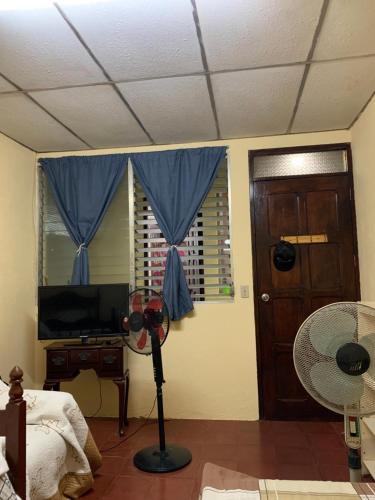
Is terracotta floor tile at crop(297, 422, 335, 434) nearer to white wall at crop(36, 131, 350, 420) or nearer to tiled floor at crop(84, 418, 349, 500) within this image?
tiled floor at crop(84, 418, 349, 500)

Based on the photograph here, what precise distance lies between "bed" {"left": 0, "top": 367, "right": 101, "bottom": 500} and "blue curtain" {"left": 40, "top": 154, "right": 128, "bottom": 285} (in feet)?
4.99

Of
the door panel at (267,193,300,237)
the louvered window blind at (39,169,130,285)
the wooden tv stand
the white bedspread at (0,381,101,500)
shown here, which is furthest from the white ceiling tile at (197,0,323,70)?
the wooden tv stand

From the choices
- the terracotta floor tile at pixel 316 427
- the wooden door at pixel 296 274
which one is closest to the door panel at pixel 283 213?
the wooden door at pixel 296 274

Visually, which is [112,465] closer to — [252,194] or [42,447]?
[42,447]

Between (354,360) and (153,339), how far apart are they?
153 centimetres

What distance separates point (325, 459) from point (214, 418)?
1050 mm

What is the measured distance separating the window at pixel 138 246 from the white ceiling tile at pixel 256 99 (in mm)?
507

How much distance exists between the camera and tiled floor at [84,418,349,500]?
7.34ft

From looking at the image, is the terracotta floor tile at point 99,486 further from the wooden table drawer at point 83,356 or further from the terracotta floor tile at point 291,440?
the terracotta floor tile at point 291,440

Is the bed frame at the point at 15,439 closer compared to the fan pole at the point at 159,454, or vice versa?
the bed frame at the point at 15,439

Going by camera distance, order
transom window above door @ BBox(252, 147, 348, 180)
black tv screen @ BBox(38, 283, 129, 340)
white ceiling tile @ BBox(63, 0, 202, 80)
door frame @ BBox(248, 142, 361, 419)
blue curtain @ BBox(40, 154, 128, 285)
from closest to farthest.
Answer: white ceiling tile @ BBox(63, 0, 202, 80)
black tv screen @ BBox(38, 283, 129, 340)
door frame @ BBox(248, 142, 361, 419)
transom window above door @ BBox(252, 147, 348, 180)
blue curtain @ BBox(40, 154, 128, 285)

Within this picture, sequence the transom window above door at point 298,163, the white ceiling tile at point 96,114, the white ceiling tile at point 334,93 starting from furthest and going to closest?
the transom window above door at point 298,163
the white ceiling tile at point 96,114
the white ceiling tile at point 334,93

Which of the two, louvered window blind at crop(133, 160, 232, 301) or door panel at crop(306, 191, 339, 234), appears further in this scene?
louvered window blind at crop(133, 160, 232, 301)

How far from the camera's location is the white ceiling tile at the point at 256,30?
5.58ft
